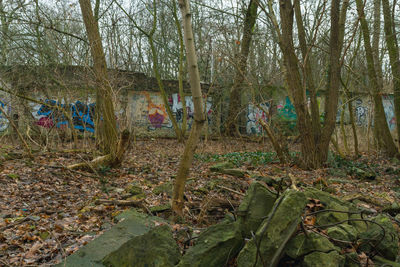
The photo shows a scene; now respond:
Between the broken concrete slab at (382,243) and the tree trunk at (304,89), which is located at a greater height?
the tree trunk at (304,89)

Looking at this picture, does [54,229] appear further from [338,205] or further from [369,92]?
[369,92]

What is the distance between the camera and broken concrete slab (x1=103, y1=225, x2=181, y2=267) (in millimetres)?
2525

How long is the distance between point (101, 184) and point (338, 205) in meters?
4.42

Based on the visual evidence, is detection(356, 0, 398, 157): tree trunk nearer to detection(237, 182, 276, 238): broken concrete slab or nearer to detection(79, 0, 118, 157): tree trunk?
detection(79, 0, 118, 157): tree trunk

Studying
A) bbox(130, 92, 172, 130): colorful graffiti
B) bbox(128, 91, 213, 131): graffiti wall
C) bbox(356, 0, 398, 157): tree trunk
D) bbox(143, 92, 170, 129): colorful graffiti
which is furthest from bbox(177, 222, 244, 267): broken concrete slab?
bbox(143, 92, 170, 129): colorful graffiti

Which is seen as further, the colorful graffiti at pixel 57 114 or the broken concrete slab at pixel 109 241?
the colorful graffiti at pixel 57 114

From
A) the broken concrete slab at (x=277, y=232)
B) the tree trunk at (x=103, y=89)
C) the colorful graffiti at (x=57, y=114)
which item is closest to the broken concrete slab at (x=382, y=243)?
the broken concrete slab at (x=277, y=232)

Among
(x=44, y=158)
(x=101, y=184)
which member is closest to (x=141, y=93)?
(x=44, y=158)

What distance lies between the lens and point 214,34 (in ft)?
41.1

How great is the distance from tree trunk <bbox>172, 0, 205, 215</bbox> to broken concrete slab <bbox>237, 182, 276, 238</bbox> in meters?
1.04

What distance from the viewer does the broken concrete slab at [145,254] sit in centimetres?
253

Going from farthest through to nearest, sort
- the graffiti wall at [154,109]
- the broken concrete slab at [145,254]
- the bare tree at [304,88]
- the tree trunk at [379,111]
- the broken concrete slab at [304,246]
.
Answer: the graffiti wall at [154,109]
the tree trunk at [379,111]
the bare tree at [304,88]
the broken concrete slab at [145,254]
the broken concrete slab at [304,246]

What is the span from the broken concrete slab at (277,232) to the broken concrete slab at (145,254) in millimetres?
579

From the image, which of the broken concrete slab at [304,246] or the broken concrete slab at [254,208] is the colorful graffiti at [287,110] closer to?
the broken concrete slab at [254,208]
